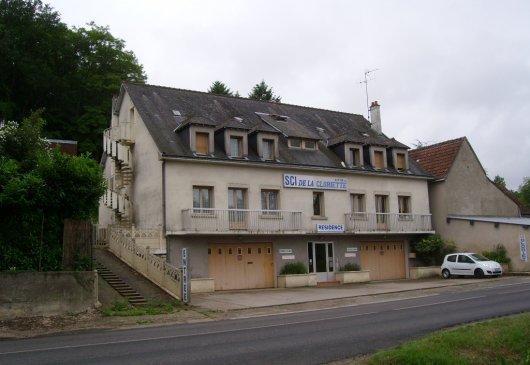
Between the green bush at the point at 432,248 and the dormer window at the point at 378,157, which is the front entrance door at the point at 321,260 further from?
the green bush at the point at 432,248

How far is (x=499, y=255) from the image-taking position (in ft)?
105

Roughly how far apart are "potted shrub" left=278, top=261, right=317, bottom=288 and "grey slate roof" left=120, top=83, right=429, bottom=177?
5.33 m

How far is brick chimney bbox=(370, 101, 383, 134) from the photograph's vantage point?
127ft

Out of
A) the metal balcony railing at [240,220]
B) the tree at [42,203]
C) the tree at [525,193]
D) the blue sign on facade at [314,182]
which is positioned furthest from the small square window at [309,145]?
the tree at [525,193]

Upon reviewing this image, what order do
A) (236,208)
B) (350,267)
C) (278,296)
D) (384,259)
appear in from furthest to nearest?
(384,259) < (350,267) < (236,208) < (278,296)

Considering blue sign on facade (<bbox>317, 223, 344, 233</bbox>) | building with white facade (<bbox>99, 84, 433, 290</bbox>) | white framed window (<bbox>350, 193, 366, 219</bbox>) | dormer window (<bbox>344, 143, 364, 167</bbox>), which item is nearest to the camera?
building with white facade (<bbox>99, 84, 433, 290</bbox>)

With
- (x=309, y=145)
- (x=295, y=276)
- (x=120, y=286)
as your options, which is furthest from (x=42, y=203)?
(x=309, y=145)

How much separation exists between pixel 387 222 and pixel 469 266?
503 cm

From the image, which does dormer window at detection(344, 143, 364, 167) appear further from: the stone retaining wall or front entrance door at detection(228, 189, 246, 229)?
the stone retaining wall

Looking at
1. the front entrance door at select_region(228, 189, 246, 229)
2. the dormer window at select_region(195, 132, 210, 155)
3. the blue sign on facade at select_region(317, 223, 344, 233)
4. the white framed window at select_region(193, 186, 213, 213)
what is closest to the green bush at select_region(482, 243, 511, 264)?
the blue sign on facade at select_region(317, 223, 344, 233)

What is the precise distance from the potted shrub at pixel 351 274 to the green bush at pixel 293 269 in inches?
99.0

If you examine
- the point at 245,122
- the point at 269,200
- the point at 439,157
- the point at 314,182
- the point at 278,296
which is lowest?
the point at 278,296

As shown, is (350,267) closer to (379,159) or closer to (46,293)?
(379,159)

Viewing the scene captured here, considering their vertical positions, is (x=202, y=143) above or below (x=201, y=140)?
below
